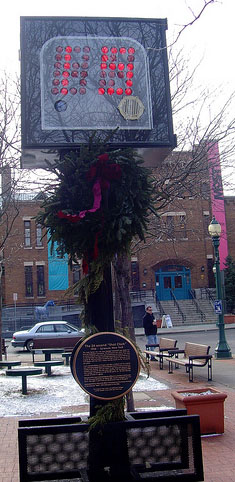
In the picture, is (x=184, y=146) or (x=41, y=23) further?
(x=184, y=146)

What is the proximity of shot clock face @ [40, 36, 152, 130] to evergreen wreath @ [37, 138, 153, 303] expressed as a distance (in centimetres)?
35

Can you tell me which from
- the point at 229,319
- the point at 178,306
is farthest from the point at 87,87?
the point at 178,306

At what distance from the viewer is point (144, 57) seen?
5395mm

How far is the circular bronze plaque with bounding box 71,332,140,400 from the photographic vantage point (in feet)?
15.2

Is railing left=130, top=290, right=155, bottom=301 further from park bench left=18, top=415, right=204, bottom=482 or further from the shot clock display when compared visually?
park bench left=18, top=415, right=204, bottom=482

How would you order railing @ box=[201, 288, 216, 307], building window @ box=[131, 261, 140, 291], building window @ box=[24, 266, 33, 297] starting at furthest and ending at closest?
building window @ box=[131, 261, 140, 291] → railing @ box=[201, 288, 216, 307] → building window @ box=[24, 266, 33, 297]

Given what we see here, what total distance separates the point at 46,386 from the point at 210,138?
6.98 m

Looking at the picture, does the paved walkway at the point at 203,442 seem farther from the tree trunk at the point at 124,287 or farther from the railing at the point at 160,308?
the railing at the point at 160,308

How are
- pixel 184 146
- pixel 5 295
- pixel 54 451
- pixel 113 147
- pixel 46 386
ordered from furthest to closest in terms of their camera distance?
pixel 5 295 < pixel 184 146 < pixel 46 386 < pixel 113 147 < pixel 54 451

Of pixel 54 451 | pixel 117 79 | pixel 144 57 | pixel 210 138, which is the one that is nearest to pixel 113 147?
pixel 117 79

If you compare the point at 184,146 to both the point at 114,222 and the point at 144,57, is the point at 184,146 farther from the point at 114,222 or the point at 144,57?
the point at 114,222

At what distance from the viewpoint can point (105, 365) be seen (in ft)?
15.5

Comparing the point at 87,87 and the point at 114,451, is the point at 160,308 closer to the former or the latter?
the point at 87,87

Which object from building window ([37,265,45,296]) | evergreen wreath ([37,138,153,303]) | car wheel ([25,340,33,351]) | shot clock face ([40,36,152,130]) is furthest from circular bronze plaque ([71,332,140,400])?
building window ([37,265,45,296])
